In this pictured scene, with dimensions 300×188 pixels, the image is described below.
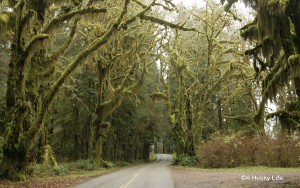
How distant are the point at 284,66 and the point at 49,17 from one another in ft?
51.1

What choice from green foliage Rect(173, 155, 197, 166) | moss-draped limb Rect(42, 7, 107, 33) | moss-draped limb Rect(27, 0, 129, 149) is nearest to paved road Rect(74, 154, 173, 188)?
moss-draped limb Rect(27, 0, 129, 149)

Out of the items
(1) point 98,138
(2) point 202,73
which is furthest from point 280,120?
(2) point 202,73

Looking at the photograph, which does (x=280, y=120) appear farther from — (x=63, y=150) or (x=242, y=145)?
(x=63, y=150)

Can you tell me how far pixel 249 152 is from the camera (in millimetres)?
23812

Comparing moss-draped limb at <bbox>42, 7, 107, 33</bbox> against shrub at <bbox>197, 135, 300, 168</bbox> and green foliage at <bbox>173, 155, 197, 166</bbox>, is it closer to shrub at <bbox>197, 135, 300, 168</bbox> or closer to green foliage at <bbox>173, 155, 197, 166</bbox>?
shrub at <bbox>197, 135, 300, 168</bbox>

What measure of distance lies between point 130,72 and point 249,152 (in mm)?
13298

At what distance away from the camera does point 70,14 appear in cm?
1672

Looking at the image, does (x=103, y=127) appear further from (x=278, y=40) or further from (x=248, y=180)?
(x=278, y=40)

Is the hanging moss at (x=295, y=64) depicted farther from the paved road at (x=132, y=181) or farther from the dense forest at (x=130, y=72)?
the paved road at (x=132, y=181)

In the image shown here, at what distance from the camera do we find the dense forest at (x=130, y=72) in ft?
39.9

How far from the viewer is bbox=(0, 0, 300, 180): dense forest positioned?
479 inches

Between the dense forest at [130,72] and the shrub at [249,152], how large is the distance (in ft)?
2.15

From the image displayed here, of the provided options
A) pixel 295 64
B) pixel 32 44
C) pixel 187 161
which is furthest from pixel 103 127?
pixel 295 64

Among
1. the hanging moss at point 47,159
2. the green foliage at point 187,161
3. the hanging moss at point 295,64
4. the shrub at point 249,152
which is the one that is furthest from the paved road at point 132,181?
the green foliage at point 187,161
